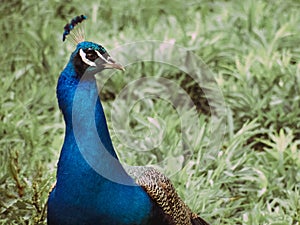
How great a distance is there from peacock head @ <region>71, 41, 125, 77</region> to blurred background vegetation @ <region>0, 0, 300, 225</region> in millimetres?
752

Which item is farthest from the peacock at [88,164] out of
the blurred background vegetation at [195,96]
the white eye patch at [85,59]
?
the blurred background vegetation at [195,96]

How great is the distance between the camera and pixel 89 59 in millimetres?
2363

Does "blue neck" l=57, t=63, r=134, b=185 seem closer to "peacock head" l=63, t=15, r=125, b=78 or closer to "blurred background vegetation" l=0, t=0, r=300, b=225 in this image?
"peacock head" l=63, t=15, r=125, b=78

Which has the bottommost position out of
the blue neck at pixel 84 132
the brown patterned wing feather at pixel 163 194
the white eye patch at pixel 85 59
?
the brown patterned wing feather at pixel 163 194

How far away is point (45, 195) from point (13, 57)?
160cm

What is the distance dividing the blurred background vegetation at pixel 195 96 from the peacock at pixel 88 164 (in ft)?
1.91

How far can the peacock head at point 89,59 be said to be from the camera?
2352 millimetres

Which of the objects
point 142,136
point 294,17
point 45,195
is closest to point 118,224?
point 45,195

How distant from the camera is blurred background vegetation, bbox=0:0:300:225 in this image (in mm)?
3203

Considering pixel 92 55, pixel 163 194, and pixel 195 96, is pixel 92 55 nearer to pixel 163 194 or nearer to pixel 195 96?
pixel 163 194

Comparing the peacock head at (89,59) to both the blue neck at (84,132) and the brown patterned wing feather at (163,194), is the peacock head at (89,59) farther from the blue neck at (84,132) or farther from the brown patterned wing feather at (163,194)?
the brown patterned wing feather at (163,194)

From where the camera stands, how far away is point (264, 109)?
395 centimetres

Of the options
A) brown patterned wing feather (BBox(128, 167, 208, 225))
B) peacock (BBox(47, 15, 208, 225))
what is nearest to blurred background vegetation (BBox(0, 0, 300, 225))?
brown patterned wing feather (BBox(128, 167, 208, 225))

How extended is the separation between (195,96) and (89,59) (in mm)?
1937
